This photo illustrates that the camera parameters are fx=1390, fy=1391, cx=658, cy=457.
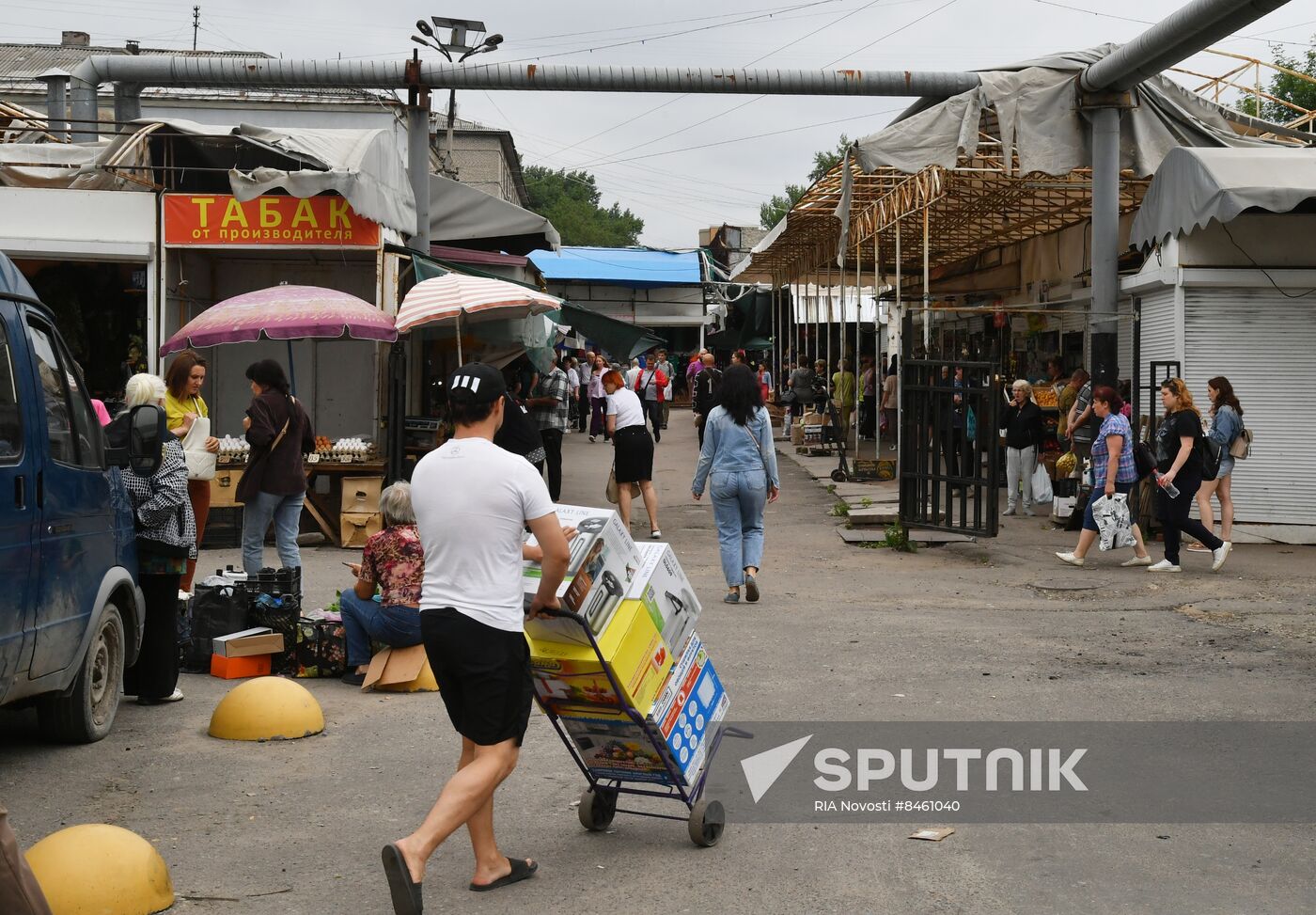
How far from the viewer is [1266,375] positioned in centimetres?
1502

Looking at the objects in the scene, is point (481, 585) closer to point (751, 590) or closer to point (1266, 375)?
point (751, 590)

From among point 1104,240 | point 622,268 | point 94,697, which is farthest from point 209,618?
point 622,268

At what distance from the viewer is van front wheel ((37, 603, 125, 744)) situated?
21.8ft

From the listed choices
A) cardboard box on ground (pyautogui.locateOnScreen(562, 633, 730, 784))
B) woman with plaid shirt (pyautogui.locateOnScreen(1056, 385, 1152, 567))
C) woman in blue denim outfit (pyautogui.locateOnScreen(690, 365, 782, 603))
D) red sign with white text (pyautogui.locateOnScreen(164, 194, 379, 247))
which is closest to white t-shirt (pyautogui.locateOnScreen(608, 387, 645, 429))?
red sign with white text (pyautogui.locateOnScreen(164, 194, 379, 247))

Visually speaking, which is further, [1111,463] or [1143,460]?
[1143,460]

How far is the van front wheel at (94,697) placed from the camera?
6633mm

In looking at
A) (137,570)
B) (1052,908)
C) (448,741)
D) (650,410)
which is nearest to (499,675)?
(1052,908)

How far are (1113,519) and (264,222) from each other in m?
9.21

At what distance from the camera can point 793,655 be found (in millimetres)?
8891

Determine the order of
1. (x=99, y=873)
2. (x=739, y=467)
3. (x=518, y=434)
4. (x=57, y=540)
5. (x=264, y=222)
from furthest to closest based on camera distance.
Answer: (x=264, y=222) < (x=518, y=434) < (x=739, y=467) < (x=57, y=540) < (x=99, y=873)

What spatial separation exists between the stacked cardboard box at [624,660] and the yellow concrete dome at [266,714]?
2359 millimetres

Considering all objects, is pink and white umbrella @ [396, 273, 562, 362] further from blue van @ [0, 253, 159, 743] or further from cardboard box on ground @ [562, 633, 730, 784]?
cardboard box on ground @ [562, 633, 730, 784]

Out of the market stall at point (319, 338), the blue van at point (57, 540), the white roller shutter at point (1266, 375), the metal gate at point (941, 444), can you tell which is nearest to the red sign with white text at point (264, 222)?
the market stall at point (319, 338)

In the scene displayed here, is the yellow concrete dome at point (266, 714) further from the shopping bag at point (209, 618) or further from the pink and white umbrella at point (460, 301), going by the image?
the pink and white umbrella at point (460, 301)
